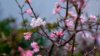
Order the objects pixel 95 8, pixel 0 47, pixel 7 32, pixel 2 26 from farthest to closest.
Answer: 1. pixel 95 8
2. pixel 2 26
3. pixel 7 32
4. pixel 0 47

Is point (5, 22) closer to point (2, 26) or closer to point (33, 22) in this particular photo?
point (2, 26)

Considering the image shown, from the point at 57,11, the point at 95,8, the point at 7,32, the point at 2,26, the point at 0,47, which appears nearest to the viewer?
the point at 57,11

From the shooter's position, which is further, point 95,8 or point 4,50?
point 95,8

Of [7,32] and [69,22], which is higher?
[69,22]

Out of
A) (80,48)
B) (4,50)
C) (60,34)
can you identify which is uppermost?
(60,34)

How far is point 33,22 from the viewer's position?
16.4 inches

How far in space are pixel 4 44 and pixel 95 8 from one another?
1.36 metres

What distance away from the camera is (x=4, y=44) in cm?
107

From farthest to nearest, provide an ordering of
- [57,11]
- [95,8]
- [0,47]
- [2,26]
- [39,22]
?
1. [95,8]
2. [2,26]
3. [0,47]
4. [57,11]
5. [39,22]

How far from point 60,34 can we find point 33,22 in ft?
0.38

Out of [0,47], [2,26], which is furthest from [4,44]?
[2,26]

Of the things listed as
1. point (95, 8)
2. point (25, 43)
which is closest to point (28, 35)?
point (25, 43)

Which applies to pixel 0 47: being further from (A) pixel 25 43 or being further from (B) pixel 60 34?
(B) pixel 60 34

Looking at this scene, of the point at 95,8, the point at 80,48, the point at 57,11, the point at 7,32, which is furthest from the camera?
the point at 80,48
